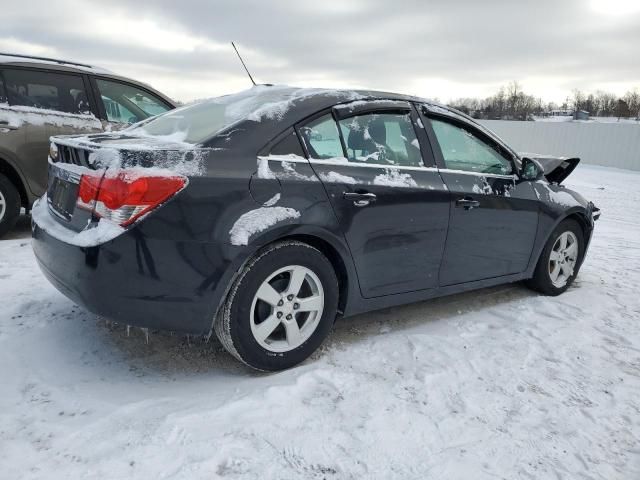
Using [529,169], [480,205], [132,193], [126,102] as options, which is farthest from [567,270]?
[126,102]

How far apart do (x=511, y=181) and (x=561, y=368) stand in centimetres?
145

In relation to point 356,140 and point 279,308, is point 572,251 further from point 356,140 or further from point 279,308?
point 279,308

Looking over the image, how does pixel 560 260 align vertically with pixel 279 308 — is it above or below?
below

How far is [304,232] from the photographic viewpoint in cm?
285

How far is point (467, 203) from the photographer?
362 centimetres

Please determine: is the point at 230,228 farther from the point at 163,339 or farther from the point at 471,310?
the point at 471,310

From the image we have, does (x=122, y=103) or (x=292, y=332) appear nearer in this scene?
(x=292, y=332)

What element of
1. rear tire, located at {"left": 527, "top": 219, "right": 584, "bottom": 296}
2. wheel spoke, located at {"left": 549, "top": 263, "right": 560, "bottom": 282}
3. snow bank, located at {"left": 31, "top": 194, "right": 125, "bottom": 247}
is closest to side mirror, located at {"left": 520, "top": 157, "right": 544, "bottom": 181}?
rear tire, located at {"left": 527, "top": 219, "right": 584, "bottom": 296}

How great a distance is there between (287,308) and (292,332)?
0.15 metres

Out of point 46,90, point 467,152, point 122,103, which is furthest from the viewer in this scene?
point 122,103

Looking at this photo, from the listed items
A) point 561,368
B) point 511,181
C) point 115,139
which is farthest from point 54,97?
point 561,368

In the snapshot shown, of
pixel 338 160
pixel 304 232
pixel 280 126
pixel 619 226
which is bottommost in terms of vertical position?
pixel 619 226

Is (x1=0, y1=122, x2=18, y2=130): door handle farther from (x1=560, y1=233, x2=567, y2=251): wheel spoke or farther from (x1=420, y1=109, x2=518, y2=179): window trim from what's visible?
(x1=560, y1=233, x2=567, y2=251): wheel spoke

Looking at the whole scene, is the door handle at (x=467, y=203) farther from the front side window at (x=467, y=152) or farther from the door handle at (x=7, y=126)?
the door handle at (x=7, y=126)
